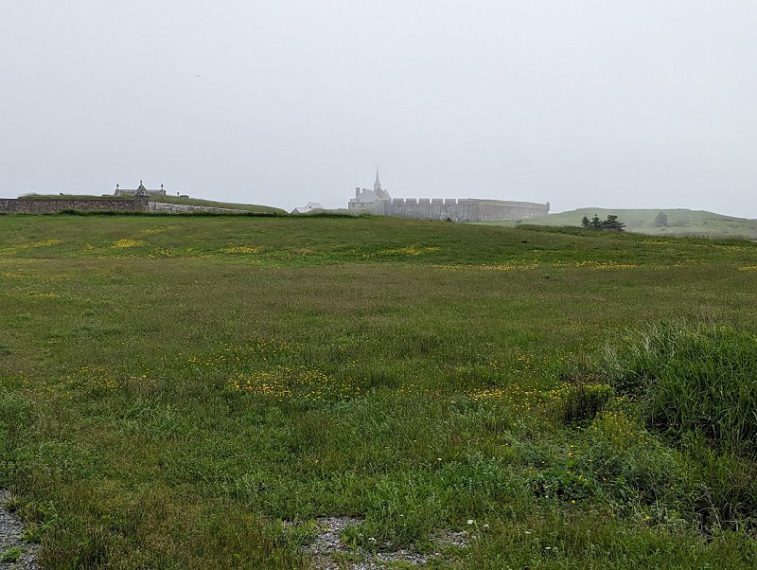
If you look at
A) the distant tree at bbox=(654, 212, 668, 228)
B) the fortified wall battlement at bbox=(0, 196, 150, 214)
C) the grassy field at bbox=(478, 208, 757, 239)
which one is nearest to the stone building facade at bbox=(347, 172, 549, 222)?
the grassy field at bbox=(478, 208, 757, 239)

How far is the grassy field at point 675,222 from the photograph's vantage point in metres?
97.1

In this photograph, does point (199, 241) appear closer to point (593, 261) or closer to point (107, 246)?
point (107, 246)

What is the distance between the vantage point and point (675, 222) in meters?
122

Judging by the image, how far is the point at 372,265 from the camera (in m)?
30.3

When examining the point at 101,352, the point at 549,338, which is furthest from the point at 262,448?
the point at 549,338

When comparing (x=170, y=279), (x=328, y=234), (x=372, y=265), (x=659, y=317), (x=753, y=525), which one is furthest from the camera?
(x=328, y=234)

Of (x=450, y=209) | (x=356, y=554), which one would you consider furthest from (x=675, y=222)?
(x=356, y=554)

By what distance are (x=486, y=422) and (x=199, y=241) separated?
36.7 m

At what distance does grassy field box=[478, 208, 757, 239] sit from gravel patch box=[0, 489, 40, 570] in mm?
95859

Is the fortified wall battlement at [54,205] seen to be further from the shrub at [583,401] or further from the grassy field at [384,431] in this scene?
the shrub at [583,401]

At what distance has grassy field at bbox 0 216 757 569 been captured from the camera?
16.0 ft

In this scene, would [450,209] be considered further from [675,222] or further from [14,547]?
[14,547]

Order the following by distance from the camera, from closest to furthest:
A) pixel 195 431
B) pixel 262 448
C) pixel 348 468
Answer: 1. pixel 348 468
2. pixel 262 448
3. pixel 195 431

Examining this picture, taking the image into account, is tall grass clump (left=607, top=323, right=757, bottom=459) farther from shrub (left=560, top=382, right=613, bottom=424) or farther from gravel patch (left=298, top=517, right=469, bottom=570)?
gravel patch (left=298, top=517, right=469, bottom=570)
